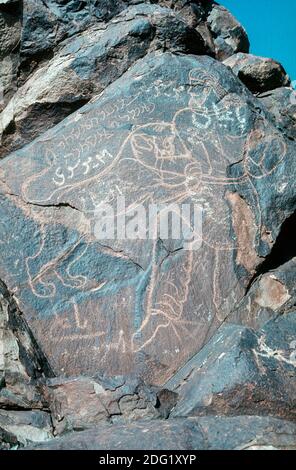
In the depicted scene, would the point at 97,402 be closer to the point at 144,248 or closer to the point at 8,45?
the point at 144,248

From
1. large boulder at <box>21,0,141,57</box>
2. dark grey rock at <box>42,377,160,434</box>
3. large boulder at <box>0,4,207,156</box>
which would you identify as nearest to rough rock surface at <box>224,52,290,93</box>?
large boulder at <box>0,4,207,156</box>

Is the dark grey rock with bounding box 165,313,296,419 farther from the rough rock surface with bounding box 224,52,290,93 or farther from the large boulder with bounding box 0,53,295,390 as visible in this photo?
the rough rock surface with bounding box 224,52,290,93

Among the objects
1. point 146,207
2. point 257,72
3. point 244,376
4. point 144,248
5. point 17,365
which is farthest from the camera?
point 257,72

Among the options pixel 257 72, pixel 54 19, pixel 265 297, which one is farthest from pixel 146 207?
pixel 257 72

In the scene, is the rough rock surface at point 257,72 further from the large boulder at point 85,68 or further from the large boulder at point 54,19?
the large boulder at point 54,19

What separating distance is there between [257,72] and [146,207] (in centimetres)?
260

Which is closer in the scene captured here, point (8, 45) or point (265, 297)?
point (265, 297)

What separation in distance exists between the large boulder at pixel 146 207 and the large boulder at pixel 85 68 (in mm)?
328

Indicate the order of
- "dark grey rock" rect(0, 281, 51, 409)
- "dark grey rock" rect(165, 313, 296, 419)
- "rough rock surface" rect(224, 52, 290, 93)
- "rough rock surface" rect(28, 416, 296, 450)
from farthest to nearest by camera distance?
1. "rough rock surface" rect(224, 52, 290, 93)
2. "dark grey rock" rect(0, 281, 51, 409)
3. "dark grey rock" rect(165, 313, 296, 419)
4. "rough rock surface" rect(28, 416, 296, 450)

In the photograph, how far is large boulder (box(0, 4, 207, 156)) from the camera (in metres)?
4.75

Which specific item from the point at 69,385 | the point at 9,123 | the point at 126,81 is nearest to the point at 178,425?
the point at 69,385

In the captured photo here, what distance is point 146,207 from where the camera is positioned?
13.0ft

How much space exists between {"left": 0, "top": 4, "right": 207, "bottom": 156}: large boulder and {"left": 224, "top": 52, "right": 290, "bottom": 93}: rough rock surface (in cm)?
105

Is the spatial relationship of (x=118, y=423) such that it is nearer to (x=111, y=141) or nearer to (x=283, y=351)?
(x=283, y=351)
